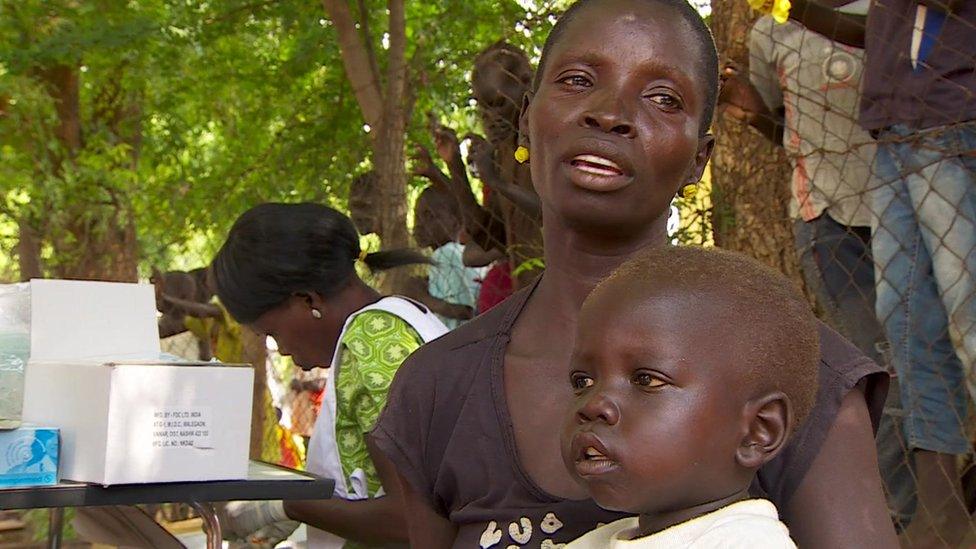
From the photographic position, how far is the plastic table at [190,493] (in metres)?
2.59

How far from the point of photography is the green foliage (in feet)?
21.6

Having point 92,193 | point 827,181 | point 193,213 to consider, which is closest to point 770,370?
point 827,181

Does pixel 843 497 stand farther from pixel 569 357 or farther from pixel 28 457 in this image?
pixel 28 457

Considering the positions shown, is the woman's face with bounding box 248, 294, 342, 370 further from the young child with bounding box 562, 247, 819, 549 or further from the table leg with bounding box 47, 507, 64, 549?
the young child with bounding box 562, 247, 819, 549

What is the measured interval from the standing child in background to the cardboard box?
9.24 feet

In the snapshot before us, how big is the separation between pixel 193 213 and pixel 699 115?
639 cm

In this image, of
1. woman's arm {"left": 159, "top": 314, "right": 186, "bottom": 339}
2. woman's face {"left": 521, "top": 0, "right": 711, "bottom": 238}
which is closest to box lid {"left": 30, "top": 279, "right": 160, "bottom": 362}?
woman's face {"left": 521, "top": 0, "right": 711, "bottom": 238}

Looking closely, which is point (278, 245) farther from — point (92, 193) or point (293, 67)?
point (92, 193)

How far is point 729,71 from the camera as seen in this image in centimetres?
384

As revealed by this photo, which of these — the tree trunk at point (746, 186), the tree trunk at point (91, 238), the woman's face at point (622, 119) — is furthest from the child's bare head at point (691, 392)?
the tree trunk at point (91, 238)

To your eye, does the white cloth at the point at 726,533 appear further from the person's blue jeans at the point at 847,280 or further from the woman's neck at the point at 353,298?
the person's blue jeans at the point at 847,280

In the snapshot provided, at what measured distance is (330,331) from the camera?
3611mm

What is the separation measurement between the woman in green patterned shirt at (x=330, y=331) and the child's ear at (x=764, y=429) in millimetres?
1473

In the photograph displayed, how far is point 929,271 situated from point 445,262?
2598 mm
